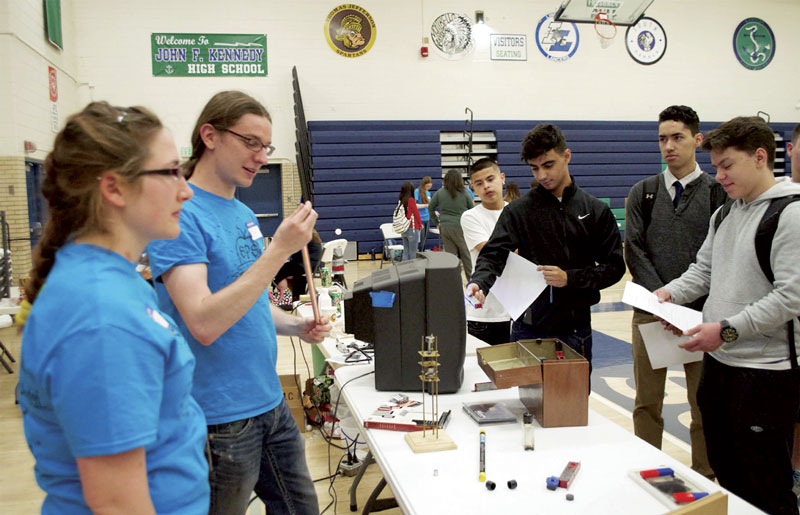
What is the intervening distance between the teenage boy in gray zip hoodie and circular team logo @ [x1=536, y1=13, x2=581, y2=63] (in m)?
9.93

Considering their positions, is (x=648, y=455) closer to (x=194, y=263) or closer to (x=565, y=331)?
(x=565, y=331)

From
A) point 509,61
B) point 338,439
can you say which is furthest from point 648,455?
point 509,61

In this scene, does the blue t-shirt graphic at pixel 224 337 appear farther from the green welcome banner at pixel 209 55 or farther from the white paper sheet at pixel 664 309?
the green welcome banner at pixel 209 55

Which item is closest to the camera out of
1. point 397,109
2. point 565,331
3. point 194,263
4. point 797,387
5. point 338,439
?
point 194,263

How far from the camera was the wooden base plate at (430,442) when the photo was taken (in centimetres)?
139

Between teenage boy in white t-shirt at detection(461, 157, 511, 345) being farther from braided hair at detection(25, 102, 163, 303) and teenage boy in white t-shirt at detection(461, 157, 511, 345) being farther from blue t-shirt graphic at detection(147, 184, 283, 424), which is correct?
braided hair at detection(25, 102, 163, 303)

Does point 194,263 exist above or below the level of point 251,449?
above

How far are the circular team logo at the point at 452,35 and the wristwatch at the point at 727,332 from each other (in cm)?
978

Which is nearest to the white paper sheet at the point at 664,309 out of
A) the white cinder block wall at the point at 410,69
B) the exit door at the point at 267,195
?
the white cinder block wall at the point at 410,69

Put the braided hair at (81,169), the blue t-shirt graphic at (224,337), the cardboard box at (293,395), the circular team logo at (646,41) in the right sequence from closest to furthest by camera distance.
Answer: the braided hair at (81,169) < the blue t-shirt graphic at (224,337) < the cardboard box at (293,395) < the circular team logo at (646,41)

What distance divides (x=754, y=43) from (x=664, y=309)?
12.9 metres

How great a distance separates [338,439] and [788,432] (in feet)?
7.35

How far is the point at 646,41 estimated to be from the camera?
11.4 meters

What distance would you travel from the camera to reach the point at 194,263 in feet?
4.00
